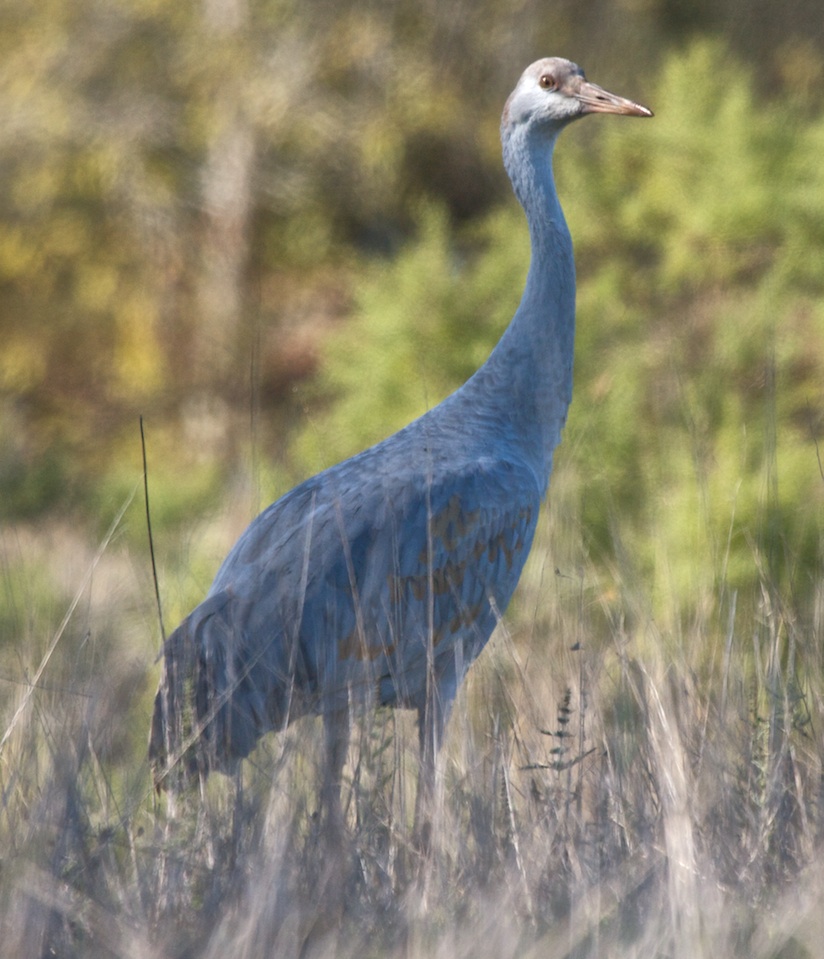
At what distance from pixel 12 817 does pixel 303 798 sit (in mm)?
545

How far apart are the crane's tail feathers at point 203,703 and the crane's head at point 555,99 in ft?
6.07

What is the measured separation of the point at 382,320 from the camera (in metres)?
7.26

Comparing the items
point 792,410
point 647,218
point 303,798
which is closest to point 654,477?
point 792,410

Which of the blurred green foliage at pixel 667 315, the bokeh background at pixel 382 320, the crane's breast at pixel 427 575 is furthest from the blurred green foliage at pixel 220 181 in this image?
the crane's breast at pixel 427 575

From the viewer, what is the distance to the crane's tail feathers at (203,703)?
2.99 m

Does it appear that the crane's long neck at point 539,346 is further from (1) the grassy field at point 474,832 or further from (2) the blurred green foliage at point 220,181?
(2) the blurred green foliage at point 220,181

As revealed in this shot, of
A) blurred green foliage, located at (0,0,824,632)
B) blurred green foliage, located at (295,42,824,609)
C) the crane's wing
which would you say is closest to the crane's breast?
the crane's wing

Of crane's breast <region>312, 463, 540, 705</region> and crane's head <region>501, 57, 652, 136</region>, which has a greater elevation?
crane's head <region>501, 57, 652, 136</region>

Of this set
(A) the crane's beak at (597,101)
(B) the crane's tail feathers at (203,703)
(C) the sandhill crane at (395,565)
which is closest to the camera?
(B) the crane's tail feathers at (203,703)

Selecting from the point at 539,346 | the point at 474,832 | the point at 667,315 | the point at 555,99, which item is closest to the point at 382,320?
the point at 667,315

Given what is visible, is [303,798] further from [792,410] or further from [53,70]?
[53,70]

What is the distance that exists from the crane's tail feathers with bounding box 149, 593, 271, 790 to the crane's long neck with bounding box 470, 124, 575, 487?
1.10 metres

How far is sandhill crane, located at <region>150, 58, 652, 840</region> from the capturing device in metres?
3.25

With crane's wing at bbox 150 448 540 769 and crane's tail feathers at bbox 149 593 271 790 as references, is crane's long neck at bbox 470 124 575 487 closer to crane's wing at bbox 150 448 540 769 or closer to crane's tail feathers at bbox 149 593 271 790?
crane's wing at bbox 150 448 540 769
